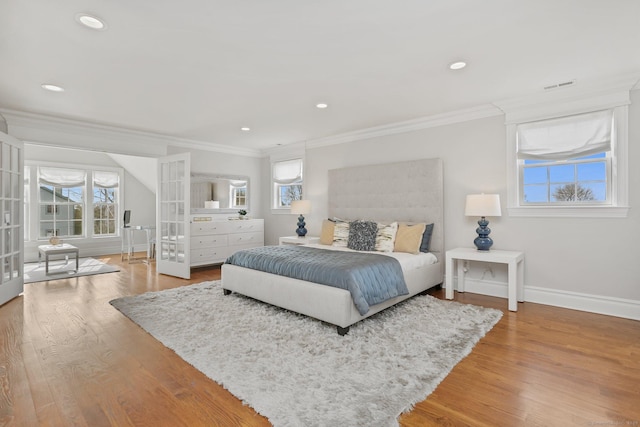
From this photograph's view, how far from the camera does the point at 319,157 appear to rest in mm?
5824

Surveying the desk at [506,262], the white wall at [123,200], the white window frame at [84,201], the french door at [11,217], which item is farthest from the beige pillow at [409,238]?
the white window frame at [84,201]

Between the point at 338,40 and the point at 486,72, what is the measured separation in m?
1.52

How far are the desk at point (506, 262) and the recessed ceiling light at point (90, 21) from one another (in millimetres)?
3846

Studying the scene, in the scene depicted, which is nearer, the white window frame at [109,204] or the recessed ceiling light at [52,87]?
the recessed ceiling light at [52,87]

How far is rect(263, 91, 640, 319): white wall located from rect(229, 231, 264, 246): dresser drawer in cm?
267

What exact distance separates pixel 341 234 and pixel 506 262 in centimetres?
208

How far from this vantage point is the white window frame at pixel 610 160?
10.4 feet

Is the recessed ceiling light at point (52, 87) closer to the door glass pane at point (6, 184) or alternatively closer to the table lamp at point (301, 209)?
the door glass pane at point (6, 184)

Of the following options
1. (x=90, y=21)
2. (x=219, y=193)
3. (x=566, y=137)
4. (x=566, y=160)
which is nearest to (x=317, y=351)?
(x=90, y=21)

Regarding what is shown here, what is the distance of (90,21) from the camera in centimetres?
217

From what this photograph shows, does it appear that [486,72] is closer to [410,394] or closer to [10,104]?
[410,394]

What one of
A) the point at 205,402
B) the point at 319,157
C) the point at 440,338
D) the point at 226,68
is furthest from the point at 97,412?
the point at 319,157

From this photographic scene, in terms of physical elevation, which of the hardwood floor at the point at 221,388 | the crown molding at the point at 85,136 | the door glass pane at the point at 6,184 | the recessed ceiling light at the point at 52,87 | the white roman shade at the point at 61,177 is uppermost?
the recessed ceiling light at the point at 52,87

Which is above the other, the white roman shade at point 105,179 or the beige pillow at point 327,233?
the white roman shade at point 105,179
